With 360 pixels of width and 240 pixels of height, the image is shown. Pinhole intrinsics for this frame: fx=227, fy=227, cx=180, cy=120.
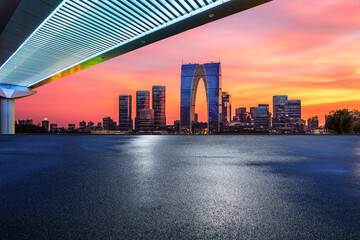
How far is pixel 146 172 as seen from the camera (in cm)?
421

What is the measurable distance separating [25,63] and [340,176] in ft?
73.5

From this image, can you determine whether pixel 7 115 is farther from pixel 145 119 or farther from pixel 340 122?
pixel 145 119

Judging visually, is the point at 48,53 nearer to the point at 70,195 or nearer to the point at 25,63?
the point at 25,63

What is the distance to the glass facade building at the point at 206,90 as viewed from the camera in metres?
86.1

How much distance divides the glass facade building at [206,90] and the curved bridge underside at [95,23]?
7111 centimetres

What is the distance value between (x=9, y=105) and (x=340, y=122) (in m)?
36.7

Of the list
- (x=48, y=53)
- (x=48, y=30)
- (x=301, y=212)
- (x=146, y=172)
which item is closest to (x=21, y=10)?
(x=48, y=30)

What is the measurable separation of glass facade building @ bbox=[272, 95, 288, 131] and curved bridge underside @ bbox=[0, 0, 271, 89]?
11802 centimetres

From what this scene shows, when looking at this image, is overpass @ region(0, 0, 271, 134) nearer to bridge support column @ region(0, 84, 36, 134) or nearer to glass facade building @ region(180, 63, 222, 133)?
bridge support column @ region(0, 84, 36, 134)

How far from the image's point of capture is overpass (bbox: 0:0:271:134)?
978cm

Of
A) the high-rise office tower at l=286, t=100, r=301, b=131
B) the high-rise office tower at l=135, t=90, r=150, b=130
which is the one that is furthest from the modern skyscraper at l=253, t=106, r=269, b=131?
the high-rise office tower at l=135, t=90, r=150, b=130

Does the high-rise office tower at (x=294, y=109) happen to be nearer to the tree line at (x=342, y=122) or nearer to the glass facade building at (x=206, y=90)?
the glass facade building at (x=206, y=90)

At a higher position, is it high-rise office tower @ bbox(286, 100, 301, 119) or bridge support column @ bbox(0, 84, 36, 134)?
high-rise office tower @ bbox(286, 100, 301, 119)

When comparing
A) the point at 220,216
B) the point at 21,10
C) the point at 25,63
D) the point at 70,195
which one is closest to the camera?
the point at 220,216
